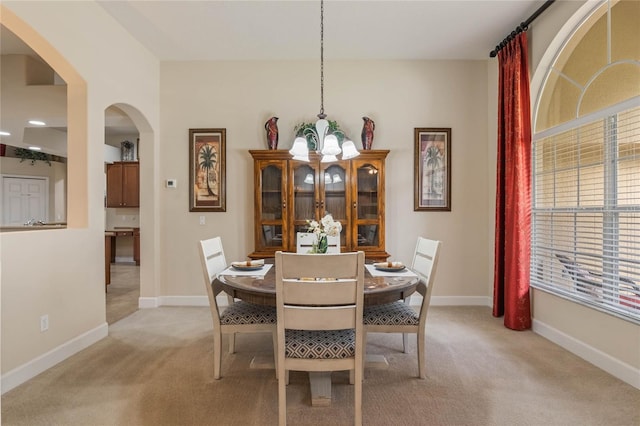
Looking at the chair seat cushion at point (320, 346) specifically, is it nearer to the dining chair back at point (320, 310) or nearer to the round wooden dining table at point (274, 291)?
the dining chair back at point (320, 310)

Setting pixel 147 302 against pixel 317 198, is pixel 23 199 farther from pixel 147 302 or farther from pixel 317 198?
pixel 317 198

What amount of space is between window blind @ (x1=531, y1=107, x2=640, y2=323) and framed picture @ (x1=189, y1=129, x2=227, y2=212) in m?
3.41

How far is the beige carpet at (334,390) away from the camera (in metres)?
1.76

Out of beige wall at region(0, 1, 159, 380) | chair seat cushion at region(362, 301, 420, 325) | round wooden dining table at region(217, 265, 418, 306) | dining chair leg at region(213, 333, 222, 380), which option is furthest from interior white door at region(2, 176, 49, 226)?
chair seat cushion at region(362, 301, 420, 325)

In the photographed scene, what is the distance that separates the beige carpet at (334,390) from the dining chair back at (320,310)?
373mm

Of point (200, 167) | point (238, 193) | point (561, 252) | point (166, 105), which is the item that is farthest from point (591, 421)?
point (166, 105)

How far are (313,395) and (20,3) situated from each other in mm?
3153

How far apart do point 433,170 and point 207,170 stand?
275cm

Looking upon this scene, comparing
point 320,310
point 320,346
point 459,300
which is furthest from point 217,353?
point 459,300

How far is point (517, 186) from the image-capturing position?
3049 mm

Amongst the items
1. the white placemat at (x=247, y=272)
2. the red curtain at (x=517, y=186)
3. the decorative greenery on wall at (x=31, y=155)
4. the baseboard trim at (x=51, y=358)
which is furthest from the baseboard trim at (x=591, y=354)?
the decorative greenery on wall at (x=31, y=155)

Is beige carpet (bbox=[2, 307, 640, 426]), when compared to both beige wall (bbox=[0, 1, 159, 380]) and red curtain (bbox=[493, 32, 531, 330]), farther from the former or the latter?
red curtain (bbox=[493, 32, 531, 330])

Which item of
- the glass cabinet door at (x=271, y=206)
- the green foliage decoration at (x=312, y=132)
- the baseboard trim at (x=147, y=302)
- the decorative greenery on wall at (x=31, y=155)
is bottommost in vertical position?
the baseboard trim at (x=147, y=302)

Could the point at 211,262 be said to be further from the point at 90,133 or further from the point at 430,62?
the point at 430,62
